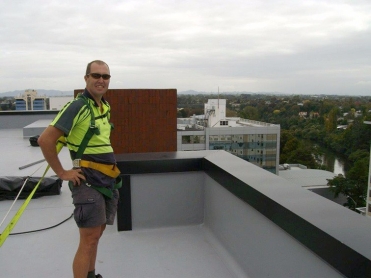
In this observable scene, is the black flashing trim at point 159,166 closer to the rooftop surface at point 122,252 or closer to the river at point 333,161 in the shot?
the rooftop surface at point 122,252

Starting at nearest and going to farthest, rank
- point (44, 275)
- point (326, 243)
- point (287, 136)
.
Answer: point (326, 243) → point (44, 275) → point (287, 136)

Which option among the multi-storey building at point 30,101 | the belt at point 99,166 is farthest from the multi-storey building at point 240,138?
the belt at point 99,166

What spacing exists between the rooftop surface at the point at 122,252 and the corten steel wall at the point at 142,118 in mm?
990

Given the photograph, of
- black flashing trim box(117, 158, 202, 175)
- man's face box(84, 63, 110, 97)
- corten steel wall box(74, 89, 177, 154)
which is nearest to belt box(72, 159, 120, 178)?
man's face box(84, 63, 110, 97)

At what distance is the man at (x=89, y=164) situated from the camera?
2.00m

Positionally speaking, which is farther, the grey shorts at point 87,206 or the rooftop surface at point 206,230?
the grey shorts at point 87,206

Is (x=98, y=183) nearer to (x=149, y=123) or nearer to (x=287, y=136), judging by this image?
Result: (x=149, y=123)

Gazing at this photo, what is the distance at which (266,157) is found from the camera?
31.7 m

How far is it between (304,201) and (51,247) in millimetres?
2230

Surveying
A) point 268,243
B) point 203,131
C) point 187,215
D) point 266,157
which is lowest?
point 266,157

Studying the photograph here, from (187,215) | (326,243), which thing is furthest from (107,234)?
(326,243)

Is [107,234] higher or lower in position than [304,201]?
lower

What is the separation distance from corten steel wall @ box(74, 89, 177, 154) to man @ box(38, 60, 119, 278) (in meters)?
1.80

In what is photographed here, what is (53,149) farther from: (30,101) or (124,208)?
(30,101)
